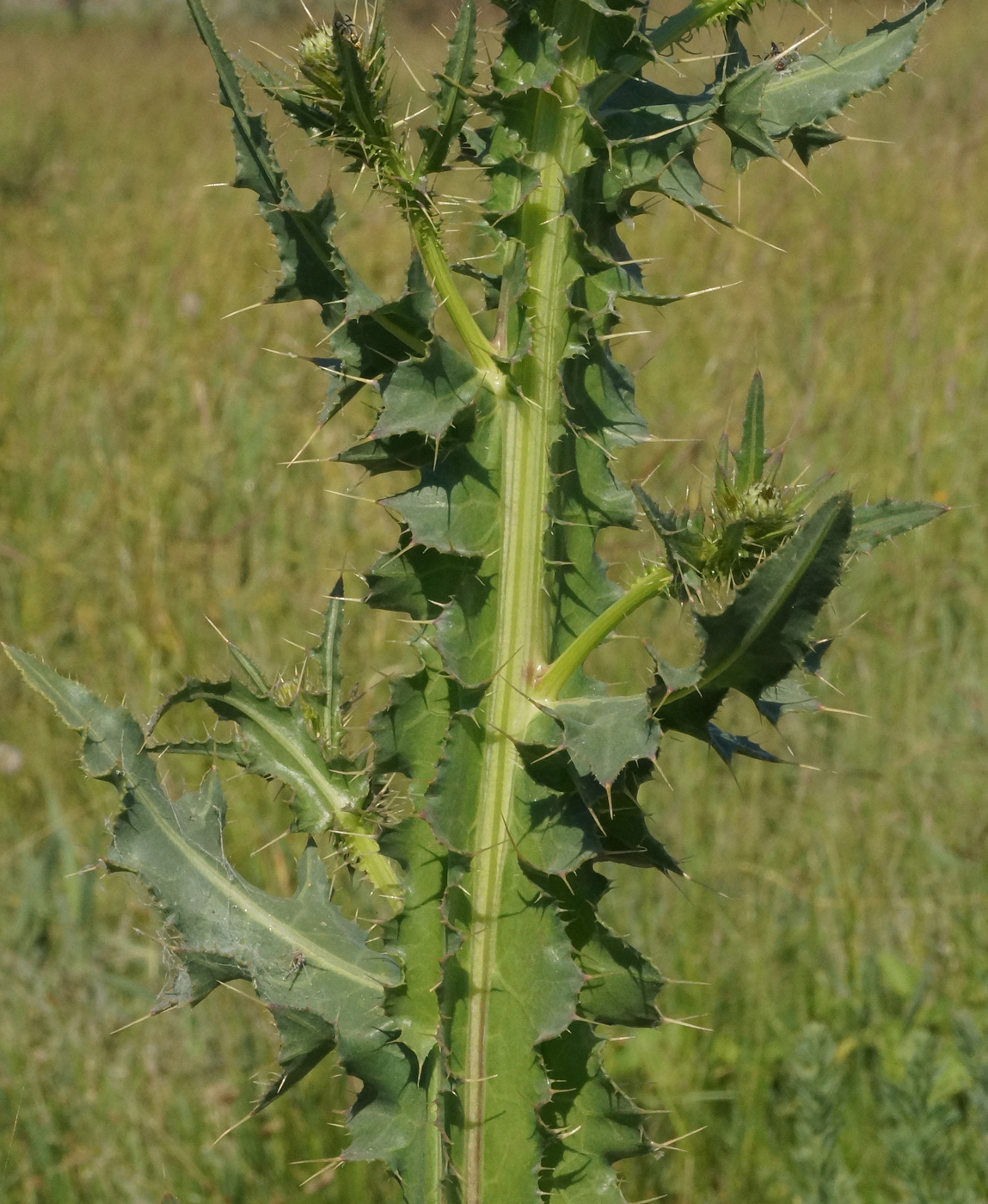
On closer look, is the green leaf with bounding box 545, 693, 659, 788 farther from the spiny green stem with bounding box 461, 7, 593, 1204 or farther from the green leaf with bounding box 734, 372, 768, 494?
the green leaf with bounding box 734, 372, 768, 494

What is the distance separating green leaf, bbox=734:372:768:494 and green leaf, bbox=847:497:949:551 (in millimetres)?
109

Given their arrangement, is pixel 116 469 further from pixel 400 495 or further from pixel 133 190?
pixel 133 190

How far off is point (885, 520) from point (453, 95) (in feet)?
2.03

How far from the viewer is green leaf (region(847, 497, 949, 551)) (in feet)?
3.80

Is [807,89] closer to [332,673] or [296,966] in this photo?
[332,673]

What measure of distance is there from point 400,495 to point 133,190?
722 centimetres

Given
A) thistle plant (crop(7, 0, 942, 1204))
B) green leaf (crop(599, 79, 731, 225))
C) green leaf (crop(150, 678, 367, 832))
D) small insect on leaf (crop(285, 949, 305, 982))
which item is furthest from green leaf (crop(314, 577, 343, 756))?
green leaf (crop(599, 79, 731, 225))

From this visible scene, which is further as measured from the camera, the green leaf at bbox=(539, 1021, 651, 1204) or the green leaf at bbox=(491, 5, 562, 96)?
the green leaf at bbox=(539, 1021, 651, 1204)

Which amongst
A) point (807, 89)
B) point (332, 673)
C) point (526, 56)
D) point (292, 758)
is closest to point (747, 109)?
point (807, 89)

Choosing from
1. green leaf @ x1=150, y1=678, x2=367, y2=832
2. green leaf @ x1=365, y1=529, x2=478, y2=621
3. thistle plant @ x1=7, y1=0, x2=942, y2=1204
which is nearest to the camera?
thistle plant @ x1=7, y1=0, x2=942, y2=1204

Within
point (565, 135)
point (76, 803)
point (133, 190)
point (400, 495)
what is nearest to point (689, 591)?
point (400, 495)

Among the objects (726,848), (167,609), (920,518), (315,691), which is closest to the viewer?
(920,518)

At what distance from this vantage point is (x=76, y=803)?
3.42 m

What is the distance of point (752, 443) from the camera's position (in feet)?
3.75
